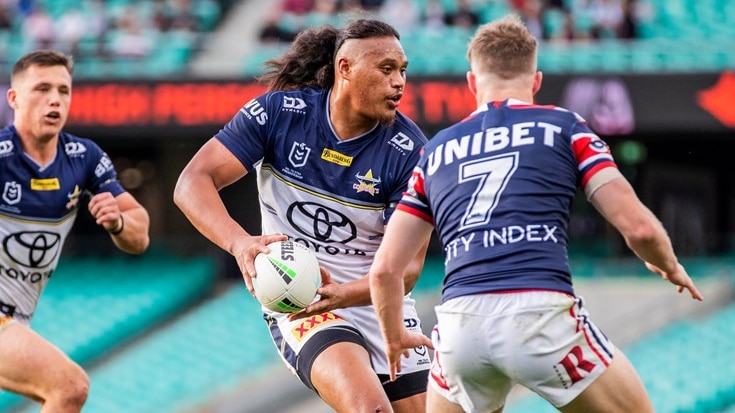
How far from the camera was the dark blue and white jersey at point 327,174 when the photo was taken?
6.50 meters

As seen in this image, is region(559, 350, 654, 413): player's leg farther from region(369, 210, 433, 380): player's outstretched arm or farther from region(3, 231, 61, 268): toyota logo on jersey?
region(3, 231, 61, 268): toyota logo on jersey

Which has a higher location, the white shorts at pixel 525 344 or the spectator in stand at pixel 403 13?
the white shorts at pixel 525 344

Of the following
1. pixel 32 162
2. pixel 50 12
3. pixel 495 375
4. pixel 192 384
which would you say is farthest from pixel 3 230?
pixel 50 12

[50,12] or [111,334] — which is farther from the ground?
[50,12]

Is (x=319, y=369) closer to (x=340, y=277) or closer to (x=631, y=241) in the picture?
(x=340, y=277)

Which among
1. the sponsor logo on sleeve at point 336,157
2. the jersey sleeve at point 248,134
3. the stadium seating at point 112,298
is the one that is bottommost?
the stadium seating at point 112,298

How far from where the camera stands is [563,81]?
1672 cm

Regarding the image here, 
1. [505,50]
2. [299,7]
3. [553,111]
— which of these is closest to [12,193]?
[505,50]

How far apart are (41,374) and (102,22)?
13678mm

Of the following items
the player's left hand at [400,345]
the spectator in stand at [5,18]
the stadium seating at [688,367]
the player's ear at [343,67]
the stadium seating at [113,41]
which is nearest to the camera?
the player's left hand at [400,345]

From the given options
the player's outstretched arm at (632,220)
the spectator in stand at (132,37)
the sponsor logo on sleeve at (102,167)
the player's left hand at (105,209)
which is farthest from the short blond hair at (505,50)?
the spectator in stand at (132,37)

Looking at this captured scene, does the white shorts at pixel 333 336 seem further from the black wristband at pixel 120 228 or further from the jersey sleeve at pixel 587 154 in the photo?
the jersey sleeve at pixel 587 154

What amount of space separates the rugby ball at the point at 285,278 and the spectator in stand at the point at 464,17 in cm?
1259

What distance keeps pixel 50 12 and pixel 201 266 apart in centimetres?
518
